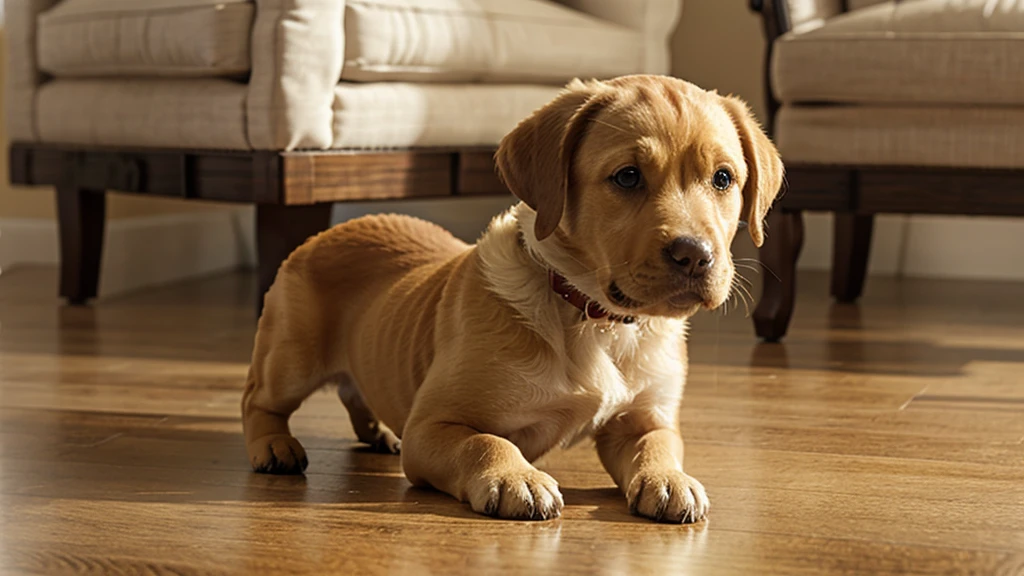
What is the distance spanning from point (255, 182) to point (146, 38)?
0.50 m

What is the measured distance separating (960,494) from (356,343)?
2.89 ft

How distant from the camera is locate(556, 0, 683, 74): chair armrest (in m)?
4.09

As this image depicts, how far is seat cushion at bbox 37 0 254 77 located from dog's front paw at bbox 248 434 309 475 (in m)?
1.38

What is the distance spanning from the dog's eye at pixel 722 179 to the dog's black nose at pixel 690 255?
0.44ft

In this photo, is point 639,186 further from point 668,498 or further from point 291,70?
point 291,70

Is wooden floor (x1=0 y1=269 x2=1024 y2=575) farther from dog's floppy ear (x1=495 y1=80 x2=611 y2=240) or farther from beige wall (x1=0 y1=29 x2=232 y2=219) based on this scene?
beige wall (x1=0 y1=29 x2=232 y2=219)

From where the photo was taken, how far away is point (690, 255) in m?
1.58

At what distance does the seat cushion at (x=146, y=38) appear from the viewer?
309 cm

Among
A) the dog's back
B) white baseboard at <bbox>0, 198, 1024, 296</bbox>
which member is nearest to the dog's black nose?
the dog's back

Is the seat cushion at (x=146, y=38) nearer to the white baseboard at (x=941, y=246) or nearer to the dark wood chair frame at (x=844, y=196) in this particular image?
the dark wood chair frame at (x=844, y=196)

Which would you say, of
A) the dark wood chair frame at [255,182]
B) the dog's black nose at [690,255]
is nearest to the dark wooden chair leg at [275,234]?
the dark wood chair frame at [255,182]

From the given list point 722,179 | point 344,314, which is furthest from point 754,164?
Result: point 344,314

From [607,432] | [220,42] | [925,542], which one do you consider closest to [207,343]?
[220,42]

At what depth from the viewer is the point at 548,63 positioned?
3.73 m
